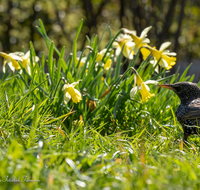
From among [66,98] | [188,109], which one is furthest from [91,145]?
[188,109]

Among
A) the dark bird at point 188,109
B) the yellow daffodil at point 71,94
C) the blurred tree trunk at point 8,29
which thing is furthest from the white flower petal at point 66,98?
the blurred tree trunk at point 8,29

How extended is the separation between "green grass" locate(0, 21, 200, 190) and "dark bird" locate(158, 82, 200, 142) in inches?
5.2

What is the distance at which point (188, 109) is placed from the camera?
1.83 m

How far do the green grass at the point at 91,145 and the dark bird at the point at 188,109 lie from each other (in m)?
0.13

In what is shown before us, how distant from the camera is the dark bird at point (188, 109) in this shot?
1.80 metres

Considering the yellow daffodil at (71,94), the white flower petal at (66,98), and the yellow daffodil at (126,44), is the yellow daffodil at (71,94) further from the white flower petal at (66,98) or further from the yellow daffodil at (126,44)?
the yellow daffodil at (126,44)

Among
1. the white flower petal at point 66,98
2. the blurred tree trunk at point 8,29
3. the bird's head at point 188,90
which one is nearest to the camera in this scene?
the white flower petal at point 66,98

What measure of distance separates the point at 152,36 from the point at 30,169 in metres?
5.38

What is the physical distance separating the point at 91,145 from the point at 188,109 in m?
0.79

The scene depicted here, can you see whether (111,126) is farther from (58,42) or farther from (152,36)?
(58,42)

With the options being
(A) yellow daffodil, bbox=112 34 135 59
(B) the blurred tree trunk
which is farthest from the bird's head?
(B) the blurred tree trunk

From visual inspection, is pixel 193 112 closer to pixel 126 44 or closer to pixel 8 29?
pixel 126 44

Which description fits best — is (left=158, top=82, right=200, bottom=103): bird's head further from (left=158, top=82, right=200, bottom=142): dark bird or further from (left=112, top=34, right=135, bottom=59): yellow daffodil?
(left=112, top=34, right=135, bottom=59): yellow daffodil

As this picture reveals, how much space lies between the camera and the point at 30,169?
96 centimetres
